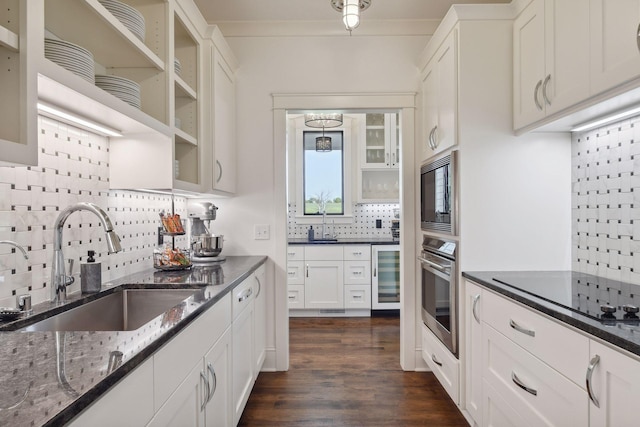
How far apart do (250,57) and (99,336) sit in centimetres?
247

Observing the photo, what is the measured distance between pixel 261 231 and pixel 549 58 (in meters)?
2.09

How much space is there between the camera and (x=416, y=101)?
288 centimetres

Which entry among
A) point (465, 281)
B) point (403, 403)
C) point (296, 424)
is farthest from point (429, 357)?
point (296, 424)

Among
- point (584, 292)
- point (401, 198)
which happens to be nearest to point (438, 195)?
point (401, 198)

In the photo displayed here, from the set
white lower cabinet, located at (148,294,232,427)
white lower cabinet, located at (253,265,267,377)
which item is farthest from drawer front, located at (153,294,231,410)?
white lower cabinet, located at (253,265,267,377)

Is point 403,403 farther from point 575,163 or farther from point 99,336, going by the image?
point 99,336

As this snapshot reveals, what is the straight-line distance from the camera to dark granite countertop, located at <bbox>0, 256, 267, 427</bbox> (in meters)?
0.61

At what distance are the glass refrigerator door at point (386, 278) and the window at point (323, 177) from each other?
0.85 meters

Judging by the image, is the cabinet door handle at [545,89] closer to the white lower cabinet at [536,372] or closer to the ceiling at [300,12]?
the white lower cabinet at [536,372]

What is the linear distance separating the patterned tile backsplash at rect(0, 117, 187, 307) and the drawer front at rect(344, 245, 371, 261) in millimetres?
2519

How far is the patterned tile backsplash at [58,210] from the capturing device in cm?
127

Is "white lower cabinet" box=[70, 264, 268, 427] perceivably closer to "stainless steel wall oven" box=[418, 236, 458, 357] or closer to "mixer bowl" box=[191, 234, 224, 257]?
"mixer bowl" box=[191, 234, 224, 257]

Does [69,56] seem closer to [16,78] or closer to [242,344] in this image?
[16,78]

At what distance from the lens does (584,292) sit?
1.51m
